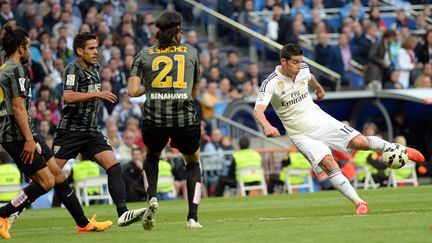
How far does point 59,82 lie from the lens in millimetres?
27703

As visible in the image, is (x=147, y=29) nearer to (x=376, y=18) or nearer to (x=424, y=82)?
(x=376, y=18)

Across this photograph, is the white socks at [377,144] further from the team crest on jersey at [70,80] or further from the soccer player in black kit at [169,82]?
the team crest on jersey at [70,80]

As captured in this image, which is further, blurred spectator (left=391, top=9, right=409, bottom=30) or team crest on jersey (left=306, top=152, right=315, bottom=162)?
blurred spectator (left=391, top=9, right=409, bottom=30)

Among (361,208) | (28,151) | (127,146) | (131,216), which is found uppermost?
(28,151)

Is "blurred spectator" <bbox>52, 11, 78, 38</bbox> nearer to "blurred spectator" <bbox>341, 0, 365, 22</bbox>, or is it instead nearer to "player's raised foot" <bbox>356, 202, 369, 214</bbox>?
"blurred spectator" <bbox>341, 0, 365, 22</bbox>

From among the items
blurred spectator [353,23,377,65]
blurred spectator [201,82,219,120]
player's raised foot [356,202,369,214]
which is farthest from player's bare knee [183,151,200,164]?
blurred spectator [353,23,377,65]

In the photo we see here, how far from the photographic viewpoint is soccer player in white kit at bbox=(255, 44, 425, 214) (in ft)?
51.3

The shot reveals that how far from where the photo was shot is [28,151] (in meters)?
13.4

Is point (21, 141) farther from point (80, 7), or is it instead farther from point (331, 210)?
point (80, 7)

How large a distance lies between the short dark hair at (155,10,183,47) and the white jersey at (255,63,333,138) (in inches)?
100

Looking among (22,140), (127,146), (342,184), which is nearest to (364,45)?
(127,146)

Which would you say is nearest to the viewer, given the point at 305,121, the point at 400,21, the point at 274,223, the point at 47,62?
the point at 274,223

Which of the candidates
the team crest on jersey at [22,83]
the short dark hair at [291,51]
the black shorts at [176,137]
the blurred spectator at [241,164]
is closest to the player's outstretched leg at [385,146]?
the short dark hair at [291,51]

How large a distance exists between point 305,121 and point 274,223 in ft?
6.93
